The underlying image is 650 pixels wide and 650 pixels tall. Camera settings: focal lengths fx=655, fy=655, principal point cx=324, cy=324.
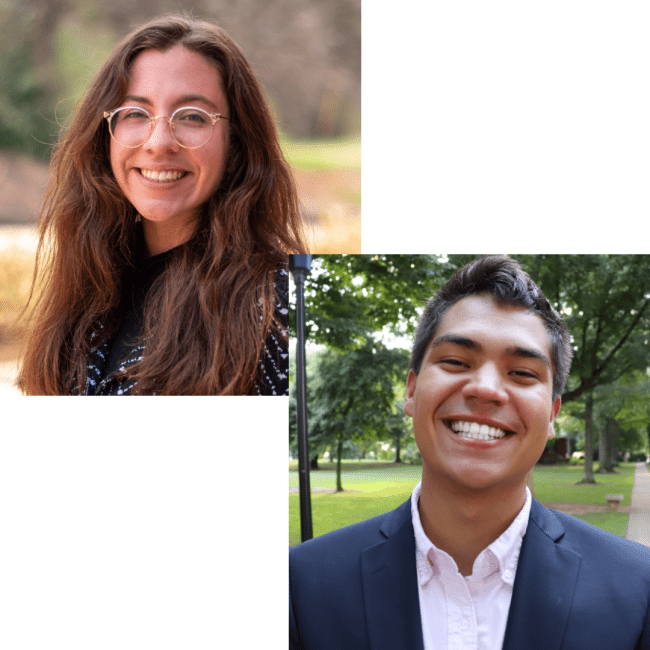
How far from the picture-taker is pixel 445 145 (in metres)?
2.51

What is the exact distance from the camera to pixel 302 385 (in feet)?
7.54

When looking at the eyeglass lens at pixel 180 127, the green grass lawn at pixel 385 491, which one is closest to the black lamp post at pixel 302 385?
the green grass lawn at pixel 385 491

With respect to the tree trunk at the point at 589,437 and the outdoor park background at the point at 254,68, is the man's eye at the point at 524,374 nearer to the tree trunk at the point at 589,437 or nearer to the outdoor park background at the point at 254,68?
the tree trunk at the point at 589,437

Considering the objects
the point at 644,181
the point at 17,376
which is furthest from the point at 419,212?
the point at 17,376

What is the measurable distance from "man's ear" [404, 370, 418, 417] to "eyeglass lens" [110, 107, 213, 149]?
1.15 meters

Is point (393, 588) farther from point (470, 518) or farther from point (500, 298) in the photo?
point (500, 298)

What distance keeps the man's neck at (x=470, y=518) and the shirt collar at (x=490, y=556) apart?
0.01 m

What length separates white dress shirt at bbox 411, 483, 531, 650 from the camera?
6.45 ft

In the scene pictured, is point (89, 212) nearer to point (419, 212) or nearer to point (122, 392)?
point (122, 392)

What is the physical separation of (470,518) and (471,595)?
0.23 metres

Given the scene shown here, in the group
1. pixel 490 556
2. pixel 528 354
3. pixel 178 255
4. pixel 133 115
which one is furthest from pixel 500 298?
pixel 133 115

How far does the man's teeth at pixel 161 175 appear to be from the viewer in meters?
2.44

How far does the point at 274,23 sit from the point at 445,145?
0.87 m

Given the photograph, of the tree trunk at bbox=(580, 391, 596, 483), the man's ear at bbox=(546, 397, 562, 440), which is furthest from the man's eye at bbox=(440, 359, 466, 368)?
the tree trunk at bbox=(580, 391, 596, 483)
